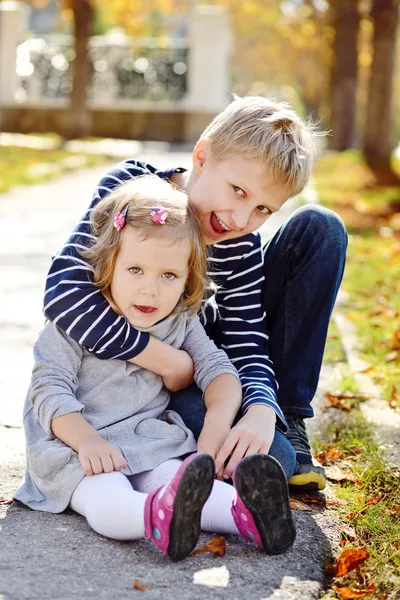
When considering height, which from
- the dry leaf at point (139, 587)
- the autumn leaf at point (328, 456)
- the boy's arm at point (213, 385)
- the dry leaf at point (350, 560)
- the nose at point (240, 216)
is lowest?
the autumn leaf at point (328, 456)

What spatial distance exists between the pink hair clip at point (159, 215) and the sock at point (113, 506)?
745mm

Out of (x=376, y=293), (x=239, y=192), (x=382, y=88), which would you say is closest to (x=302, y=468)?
(x=239, y=192)

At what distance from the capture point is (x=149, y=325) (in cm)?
290

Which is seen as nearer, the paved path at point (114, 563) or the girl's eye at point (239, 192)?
the paved path at point (114, 563)

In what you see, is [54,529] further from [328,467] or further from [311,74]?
[311,74]

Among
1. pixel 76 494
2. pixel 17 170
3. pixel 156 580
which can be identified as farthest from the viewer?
pixel 17 170

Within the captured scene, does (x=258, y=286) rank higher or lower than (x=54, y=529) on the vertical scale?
higher

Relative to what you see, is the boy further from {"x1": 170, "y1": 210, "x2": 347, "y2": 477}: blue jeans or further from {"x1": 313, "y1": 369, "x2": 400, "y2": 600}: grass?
{"x1": 313, "y1": 369, "x2": 400, "y2": 600}: grass

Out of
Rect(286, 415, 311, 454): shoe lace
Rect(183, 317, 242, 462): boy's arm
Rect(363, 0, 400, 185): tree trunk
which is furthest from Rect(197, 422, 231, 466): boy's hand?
Rect(363, 0, 400, 185): tree trunk

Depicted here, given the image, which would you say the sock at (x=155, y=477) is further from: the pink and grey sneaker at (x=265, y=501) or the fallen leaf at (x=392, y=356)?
the fallen leaf at (x=392, y=356)

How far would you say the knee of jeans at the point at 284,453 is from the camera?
287 cm

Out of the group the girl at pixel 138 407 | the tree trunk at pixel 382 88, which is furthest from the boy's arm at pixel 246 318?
the tree trunk at pixel 382 88

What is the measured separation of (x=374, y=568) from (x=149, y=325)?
986mm

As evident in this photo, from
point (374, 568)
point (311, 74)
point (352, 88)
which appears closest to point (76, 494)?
point (374, 568)
